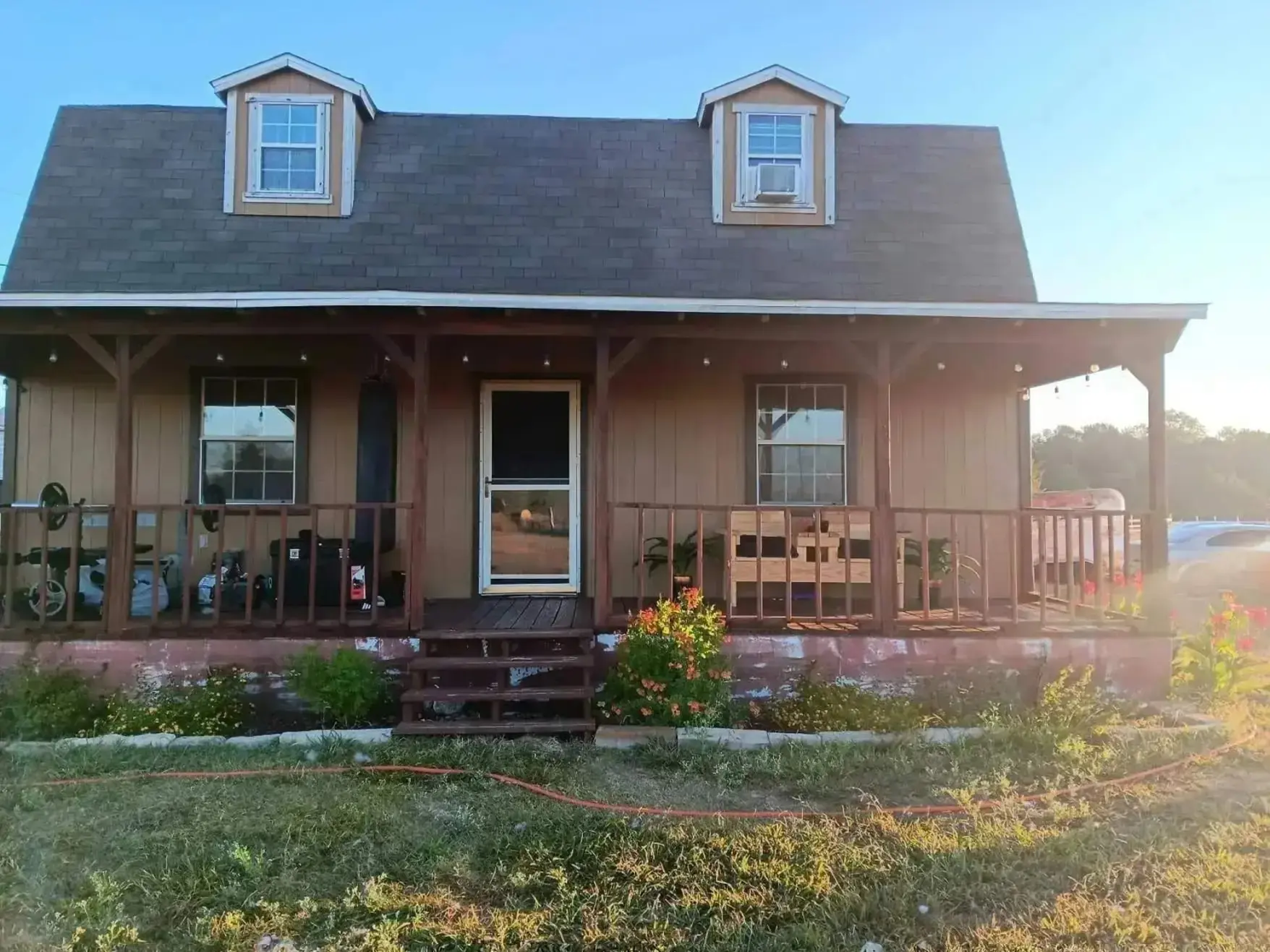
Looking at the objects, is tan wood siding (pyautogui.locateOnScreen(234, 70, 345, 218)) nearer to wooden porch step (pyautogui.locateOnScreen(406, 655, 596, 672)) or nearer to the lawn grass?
wooden porch step (pyautogui.locateOnScreen(406, 655, 596, 672))

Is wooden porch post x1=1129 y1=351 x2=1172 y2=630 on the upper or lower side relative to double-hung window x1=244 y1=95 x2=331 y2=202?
lower

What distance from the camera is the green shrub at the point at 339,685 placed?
16.5 feet

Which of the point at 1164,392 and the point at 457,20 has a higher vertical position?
the point at 457,20

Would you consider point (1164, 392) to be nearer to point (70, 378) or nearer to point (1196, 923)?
point (1196, 923)

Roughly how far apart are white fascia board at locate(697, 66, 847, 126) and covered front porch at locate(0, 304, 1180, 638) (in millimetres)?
2550

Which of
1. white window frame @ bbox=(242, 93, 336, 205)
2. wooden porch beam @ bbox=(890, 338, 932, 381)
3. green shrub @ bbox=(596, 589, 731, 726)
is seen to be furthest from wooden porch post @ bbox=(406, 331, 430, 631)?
wooden porch beam @ bbox=(890, 338, 932, 381)

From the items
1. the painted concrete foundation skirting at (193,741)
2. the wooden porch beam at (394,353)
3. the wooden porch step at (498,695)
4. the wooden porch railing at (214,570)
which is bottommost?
the painted concrete foundation skirting at (193,741)

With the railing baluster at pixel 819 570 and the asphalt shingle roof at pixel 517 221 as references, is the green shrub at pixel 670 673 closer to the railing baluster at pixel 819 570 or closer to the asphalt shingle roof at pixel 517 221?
the railing baluster at pixel 819 570

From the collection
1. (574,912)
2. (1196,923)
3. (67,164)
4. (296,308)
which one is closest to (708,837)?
(574,912)

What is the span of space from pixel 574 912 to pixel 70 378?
22.6 feet

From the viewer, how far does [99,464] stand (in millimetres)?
7113

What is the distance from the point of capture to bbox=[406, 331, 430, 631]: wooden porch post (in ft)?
17.7

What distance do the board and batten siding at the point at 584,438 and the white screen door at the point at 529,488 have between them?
135 mm

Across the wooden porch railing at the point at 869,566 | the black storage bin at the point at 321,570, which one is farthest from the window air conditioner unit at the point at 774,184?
the black storage bin at the point at 321,570
